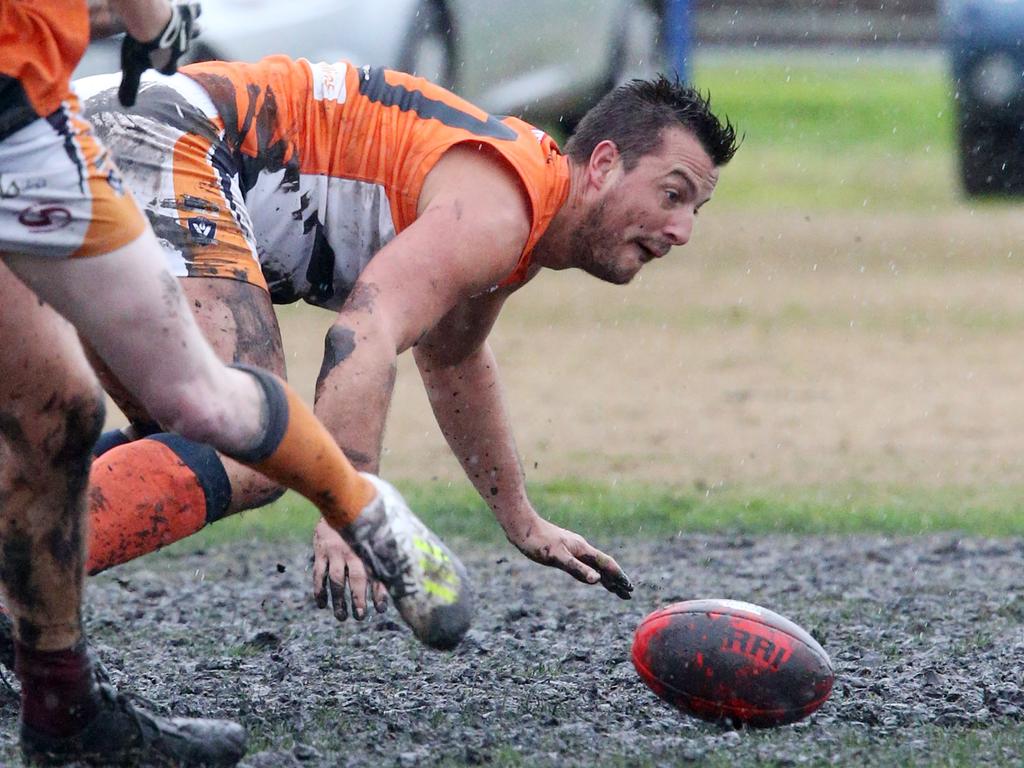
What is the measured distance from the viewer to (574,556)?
463 cm

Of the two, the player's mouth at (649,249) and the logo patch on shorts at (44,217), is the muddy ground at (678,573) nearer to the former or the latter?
the player's mouth at (649,249)

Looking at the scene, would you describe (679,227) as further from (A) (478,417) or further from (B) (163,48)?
(B) (163,48)

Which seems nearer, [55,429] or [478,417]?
[55,429]

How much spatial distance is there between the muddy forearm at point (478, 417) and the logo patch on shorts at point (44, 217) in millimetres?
2035

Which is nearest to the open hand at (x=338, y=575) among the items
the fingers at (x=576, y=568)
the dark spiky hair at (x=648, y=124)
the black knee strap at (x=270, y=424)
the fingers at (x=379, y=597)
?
the fingers at (x=379, y=597)

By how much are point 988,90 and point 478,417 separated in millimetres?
12375

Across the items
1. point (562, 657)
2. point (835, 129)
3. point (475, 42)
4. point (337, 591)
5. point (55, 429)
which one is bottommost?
point (835, 129)

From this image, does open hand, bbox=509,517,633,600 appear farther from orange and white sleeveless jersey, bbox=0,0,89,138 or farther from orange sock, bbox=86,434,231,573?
orange and white sleeveless jersey, bbox=0,0,89,138

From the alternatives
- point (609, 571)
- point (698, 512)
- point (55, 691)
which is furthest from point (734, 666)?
point (698, 512)

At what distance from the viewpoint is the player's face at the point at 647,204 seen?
14.5ft

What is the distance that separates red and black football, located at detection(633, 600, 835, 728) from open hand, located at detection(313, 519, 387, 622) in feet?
2.41

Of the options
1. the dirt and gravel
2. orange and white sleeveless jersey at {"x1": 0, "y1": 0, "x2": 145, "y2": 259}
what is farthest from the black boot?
orange and white sleeveless jersey at {"x1": 0, "y1": 0, "x2": 145, "y2": 259}

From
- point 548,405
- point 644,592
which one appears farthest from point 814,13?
point 644,592

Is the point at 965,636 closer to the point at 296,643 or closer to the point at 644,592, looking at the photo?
the point at 644,592
